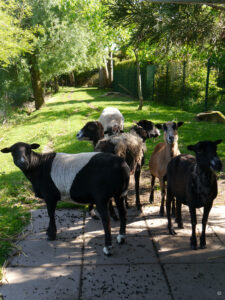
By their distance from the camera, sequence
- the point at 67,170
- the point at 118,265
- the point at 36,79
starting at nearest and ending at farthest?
the point at 118,265, the point at 67,170, the point at 36,79

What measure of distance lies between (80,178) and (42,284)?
4.78ft

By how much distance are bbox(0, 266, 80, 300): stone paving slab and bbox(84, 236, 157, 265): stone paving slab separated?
0.35 m

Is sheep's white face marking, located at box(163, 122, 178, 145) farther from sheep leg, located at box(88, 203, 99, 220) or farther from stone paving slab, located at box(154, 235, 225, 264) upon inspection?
sheep leg, located at box(88, 203, 99, 220)

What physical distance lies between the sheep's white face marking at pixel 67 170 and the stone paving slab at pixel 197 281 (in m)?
1.79

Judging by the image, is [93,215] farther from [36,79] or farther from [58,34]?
[36,79]

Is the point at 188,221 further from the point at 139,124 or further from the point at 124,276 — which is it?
the point at 139,124

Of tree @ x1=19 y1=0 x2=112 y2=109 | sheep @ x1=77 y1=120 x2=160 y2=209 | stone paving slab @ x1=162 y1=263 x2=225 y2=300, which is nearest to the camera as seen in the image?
stone paving slab @ x1=162 y1=263 x2=225 y2=300

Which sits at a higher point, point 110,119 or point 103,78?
point 103,78

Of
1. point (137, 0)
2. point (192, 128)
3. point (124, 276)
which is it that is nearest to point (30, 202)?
point (124, 276)

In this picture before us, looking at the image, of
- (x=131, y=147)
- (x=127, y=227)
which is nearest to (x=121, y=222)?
(x=127, y=227)

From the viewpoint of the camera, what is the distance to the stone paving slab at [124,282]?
3.33 meters

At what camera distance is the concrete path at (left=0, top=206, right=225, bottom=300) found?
11.1ft

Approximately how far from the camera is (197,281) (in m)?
3.51

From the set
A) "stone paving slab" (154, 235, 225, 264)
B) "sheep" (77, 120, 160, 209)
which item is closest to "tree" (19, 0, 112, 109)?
"sheep" (77, 120, 160, 209)
